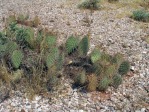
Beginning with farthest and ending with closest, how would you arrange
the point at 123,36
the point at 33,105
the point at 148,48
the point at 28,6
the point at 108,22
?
the point at 28,6 < the point at 108,22 < the point at 123,36 < the point at 148,48 < the point at 33,105

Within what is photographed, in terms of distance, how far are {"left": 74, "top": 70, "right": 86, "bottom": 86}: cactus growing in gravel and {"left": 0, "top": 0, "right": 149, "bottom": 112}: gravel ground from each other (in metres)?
0.25

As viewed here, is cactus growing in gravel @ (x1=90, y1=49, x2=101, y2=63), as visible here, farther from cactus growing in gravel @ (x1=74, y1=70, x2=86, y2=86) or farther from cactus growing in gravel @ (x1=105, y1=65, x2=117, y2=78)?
cactus growing in gravel @ (x1=74, y1=70, x2=86, y2=86)

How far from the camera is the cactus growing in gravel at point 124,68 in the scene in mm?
8727

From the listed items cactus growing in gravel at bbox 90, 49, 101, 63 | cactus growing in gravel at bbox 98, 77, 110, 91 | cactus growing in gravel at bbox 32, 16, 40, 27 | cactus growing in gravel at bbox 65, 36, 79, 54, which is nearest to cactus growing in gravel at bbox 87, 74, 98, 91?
cactus growing in gravel at bbox 98, 77, 110, 91

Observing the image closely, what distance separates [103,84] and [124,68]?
3.12 ft

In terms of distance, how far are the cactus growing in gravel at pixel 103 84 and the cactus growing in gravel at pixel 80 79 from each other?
403 millimetres

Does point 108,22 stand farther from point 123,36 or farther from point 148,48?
point 148,48

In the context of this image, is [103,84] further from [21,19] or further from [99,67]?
[21,19]

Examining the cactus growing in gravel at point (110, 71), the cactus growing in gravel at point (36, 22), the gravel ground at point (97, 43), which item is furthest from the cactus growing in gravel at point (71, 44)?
the cactus growing in gravel at point (36, 22)

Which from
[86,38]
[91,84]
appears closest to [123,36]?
[86,38]

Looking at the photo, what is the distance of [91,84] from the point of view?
8102mm

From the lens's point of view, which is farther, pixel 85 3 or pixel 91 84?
pixel 85 3

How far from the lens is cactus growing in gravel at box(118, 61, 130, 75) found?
344 inches

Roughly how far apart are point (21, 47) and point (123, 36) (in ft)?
11.9
